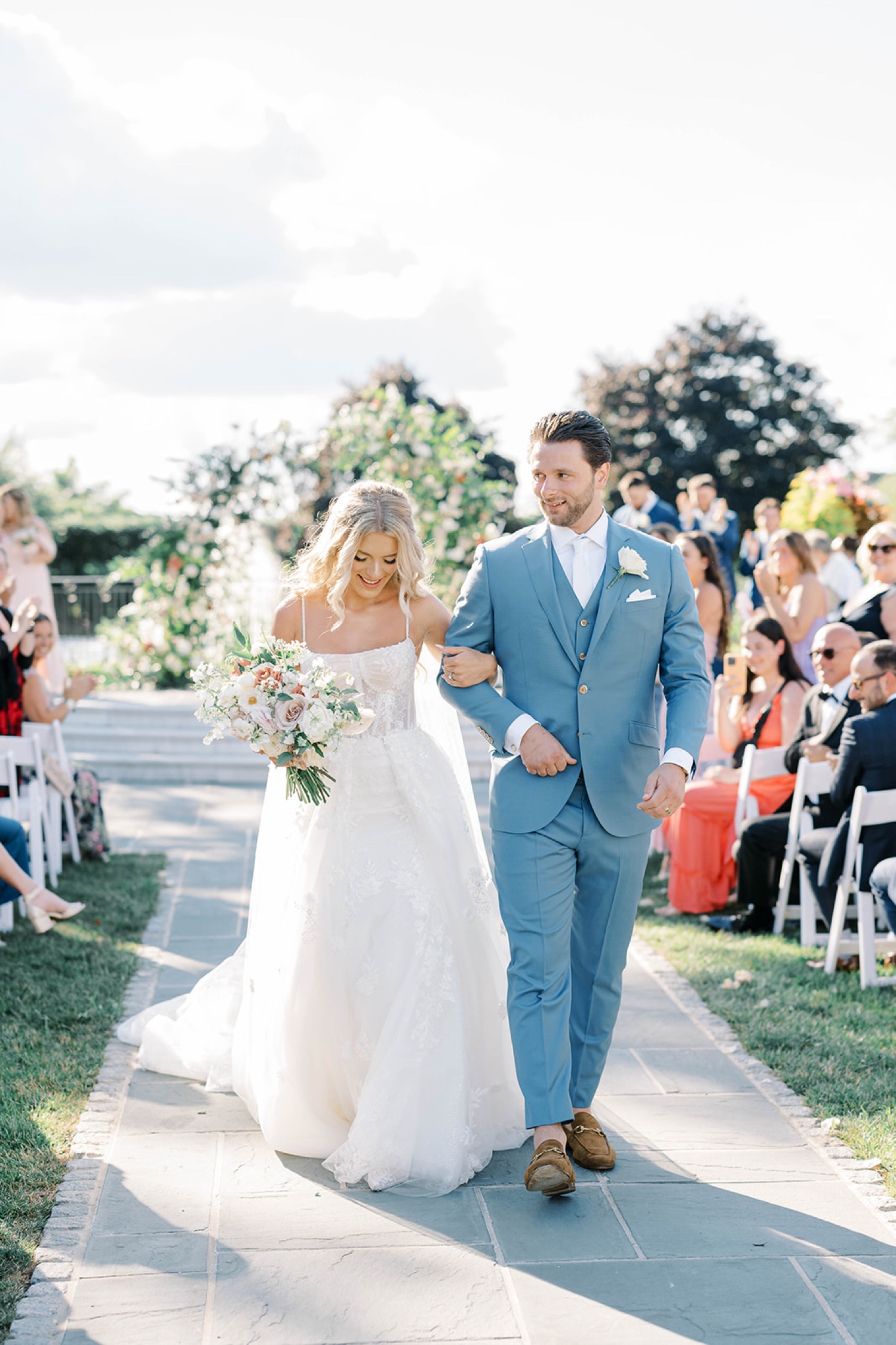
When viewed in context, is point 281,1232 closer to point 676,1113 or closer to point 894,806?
point 676,1113

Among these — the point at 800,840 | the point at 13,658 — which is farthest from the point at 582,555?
the point at 13,658

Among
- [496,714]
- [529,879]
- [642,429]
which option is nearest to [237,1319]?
[529,879]

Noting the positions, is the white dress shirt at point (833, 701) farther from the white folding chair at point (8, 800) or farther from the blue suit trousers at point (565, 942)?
the white folding chair at point (8, 800)

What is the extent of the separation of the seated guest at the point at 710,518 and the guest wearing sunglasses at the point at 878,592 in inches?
183

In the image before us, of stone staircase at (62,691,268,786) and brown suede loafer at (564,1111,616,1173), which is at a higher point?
stone staircase at (62,691,268,786)

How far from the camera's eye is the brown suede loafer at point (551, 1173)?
345 cm

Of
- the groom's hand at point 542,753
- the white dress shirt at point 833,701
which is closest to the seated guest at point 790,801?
the white dress shirt at point 833,701

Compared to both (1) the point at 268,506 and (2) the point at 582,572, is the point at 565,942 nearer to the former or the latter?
(2) the point at 582,572

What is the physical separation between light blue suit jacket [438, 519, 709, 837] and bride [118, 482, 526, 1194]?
0.14 metres

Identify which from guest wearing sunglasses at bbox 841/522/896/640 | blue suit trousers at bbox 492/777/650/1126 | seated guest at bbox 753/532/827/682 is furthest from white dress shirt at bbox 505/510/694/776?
seated guest at bbox 753/532/827/682

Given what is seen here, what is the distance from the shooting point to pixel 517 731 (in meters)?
3.62

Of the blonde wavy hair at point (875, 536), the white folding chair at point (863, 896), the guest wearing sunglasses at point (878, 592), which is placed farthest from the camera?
the blonde wavy hair at point (875, 536)

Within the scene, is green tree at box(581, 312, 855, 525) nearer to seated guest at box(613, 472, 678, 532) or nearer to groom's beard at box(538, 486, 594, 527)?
seated guest at box(613, 472, 678, 532)

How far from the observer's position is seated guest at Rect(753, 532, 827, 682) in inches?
319
